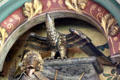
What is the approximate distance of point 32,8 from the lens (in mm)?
2568

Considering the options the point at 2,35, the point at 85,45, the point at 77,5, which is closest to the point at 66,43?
the point at 85,45

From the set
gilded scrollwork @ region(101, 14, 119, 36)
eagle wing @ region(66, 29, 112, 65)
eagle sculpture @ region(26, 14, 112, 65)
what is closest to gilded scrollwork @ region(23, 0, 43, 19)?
eagle sculpture @ region(26, 14, 112, 65)

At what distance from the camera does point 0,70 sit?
8.19 feet

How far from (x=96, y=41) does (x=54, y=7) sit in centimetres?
40

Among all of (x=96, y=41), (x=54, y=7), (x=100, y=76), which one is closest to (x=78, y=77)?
(x=100, y=76)

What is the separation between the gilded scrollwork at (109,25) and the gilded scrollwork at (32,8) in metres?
0.52

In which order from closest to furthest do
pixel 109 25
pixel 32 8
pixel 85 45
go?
pixel 109 25
pixel 85 45
pixel 32 8

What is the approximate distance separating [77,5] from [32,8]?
1.14 ft

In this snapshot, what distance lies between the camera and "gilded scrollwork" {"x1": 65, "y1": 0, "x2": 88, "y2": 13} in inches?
95.7

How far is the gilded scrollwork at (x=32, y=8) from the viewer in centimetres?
255

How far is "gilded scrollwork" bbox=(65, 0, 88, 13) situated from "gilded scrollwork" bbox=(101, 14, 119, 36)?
0.64ft

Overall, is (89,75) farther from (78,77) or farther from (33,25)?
(33,25)

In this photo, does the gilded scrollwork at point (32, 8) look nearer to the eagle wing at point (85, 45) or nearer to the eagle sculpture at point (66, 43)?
the eagle sculpture at point (66, 43)

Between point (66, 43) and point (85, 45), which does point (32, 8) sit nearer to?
point (66, 43)
